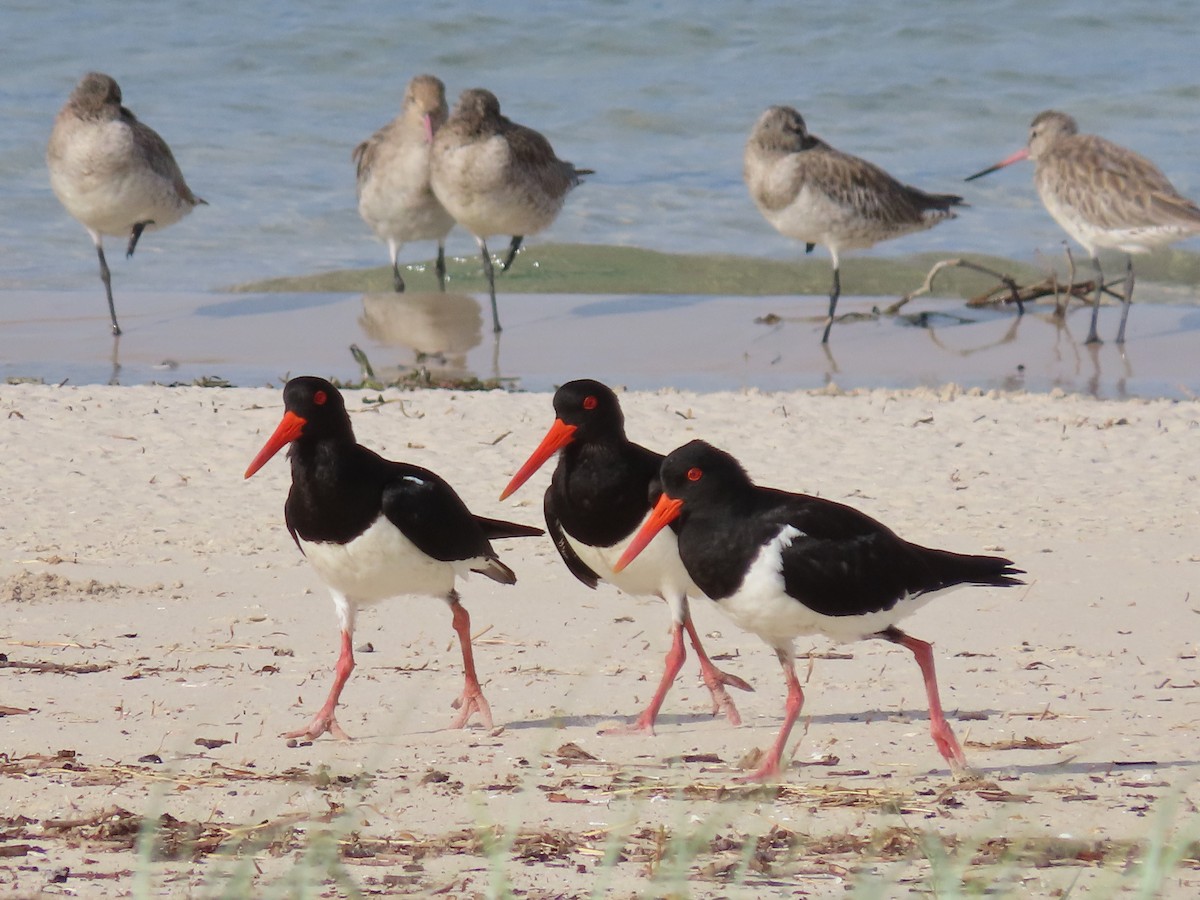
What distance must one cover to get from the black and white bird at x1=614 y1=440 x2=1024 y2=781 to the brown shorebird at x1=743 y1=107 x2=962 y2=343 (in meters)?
8.24

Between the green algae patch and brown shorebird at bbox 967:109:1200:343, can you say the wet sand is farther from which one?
brown shorebird at bbox 967:109:1200:343

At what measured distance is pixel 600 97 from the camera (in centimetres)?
2127

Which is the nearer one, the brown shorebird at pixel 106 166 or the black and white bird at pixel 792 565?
the black and white bird at pixel 792 565

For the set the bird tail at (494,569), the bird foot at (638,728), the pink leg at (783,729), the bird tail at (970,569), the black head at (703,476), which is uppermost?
the black head at (703,476)

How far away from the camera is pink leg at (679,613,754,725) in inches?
190

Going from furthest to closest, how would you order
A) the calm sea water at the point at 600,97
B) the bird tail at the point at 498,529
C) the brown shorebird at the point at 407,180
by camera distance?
the calm sea water at the point at 600,97 < the brown shorebird at the point at 407,180 < the bird tail at the point at 498,529

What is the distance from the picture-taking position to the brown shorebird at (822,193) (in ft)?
41.8

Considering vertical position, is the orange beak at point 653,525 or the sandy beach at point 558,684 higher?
the orange beak at point 653,525

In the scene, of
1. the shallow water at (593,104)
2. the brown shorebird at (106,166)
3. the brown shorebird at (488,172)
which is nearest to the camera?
the brown shorebird at (106,166)

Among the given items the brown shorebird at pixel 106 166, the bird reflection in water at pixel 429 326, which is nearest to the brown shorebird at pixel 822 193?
the bird reflection in water at pixel 429 326

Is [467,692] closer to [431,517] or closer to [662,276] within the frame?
[431,517]

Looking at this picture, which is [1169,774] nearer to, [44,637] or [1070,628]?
[1070,628]

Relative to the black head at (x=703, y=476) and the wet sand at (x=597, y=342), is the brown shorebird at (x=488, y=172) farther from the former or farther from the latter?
the black head at (x=703, y=476)

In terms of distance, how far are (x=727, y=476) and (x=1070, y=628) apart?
1.63 metres
